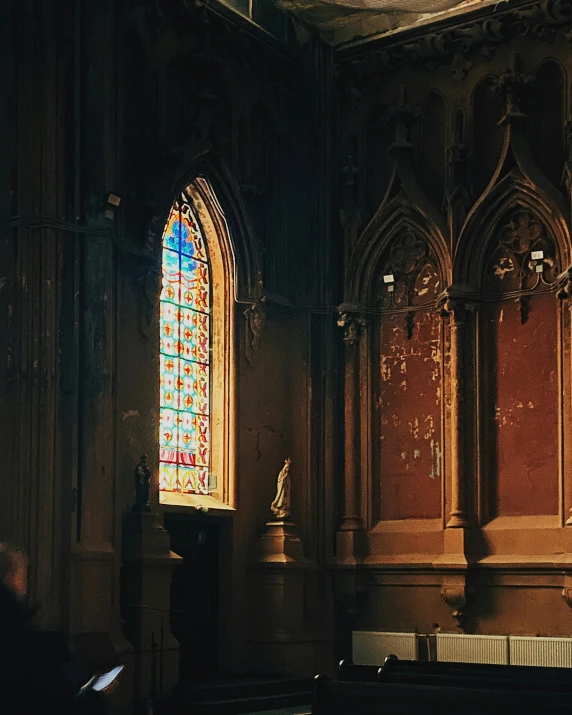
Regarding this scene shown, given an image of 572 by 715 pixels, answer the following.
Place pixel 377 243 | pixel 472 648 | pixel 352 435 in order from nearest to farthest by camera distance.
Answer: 1. pixel 472 648
2. pixel 352 435
3. pixel 377 243

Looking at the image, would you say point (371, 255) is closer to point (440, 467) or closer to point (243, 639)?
point (440, 467)

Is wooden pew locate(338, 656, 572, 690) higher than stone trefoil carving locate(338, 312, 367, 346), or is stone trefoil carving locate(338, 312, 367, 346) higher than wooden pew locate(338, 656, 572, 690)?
stone trefoil carving locate(338, 312, 367, 346)

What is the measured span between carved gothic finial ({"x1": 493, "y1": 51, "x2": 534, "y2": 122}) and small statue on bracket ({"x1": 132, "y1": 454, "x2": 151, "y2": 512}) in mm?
5577

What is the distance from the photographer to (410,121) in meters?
15.2

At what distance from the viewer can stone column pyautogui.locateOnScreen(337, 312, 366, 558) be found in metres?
14.9

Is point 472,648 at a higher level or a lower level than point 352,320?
lower

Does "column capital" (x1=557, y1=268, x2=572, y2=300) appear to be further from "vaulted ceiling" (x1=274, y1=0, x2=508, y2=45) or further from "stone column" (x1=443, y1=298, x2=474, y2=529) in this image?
"vaulted ceiling" (x1=274, y1=0, x2=508, y2=45)

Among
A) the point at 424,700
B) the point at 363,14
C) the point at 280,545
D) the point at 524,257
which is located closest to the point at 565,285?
the point at 524,257

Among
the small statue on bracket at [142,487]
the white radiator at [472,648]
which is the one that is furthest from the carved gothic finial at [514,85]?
the white radiator at [472,648]

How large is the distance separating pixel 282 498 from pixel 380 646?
197 cm

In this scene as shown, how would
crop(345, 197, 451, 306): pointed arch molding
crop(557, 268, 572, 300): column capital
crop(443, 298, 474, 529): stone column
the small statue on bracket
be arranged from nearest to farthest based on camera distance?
the small statue on bracket
crop(557, 268, 572, 300): column capital
crop(443, 298, 474, 529): stone column
crop(345, 197, 451, 306): pointed arch molding

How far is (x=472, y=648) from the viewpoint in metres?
13.8

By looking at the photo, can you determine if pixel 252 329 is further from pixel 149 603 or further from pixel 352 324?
pixel 149 603

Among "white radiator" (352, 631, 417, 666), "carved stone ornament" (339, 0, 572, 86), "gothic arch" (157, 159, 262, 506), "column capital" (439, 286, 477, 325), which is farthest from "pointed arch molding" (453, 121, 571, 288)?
"white radiator" (352, 631, 417, 666)
